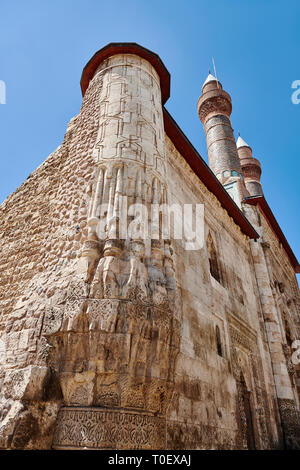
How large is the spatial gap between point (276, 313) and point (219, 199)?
11.1 feet

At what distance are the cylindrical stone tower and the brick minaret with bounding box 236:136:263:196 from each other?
40.7 feet

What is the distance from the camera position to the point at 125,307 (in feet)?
8.61

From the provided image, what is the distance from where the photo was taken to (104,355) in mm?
2496

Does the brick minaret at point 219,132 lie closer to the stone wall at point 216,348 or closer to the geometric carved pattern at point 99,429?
the stone wall at point 216,348

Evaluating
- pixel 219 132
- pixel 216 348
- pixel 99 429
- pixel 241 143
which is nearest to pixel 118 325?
pixel 99 429

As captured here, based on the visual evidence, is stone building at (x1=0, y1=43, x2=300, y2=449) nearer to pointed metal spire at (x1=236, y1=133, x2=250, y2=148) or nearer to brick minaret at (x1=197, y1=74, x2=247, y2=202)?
brick minaret at (x1=197, y1=74, x2=247, y2=202)

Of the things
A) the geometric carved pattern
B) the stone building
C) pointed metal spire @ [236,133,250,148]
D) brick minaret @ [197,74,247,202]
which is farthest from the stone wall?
pointed metal spire @ [236,133,250,148]

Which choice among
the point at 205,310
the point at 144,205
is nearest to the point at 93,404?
the point at 144,205

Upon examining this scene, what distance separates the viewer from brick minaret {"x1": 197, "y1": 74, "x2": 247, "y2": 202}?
38.5ft

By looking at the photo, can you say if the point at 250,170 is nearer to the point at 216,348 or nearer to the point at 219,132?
the point at 219,132

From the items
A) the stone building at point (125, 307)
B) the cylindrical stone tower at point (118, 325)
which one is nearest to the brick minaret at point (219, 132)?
the stone building at point (125, 307)

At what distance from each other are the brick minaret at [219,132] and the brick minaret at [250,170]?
9.84 ft

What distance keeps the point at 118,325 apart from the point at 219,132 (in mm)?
11659

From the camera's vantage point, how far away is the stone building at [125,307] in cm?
246
